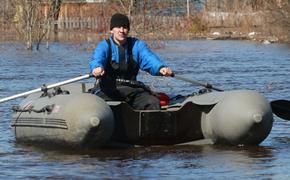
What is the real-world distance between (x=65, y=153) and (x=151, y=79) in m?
11.5

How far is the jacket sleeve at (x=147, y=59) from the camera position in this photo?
1241 cm

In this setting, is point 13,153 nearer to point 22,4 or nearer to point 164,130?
point 164,130

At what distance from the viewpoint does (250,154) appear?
37.8ft

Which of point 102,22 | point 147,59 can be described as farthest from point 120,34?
point 102,22

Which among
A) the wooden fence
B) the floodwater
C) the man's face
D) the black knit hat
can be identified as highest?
the black knit hat

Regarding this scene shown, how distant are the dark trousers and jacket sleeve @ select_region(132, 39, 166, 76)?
0.29m

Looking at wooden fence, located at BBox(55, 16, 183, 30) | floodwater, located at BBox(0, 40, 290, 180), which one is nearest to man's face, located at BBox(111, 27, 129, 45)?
floodwater, located at BBox(0, 40, 290, 180)

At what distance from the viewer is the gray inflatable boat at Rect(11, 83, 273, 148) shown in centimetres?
1141

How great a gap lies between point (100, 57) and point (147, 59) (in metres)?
0.63

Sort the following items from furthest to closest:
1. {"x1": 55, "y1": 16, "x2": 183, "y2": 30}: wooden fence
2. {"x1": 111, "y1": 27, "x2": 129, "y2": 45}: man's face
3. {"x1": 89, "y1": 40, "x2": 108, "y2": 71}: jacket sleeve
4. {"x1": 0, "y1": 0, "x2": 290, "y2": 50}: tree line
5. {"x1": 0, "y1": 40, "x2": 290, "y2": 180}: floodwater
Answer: {"x1": 55, "y1": 16, "x2": 183, "y2": 30}: wooden fence
{"x1": 0, "y1": 0, "x2": 290, "y2": 50}: tree line
{"x1": 111, "y1": 27, "x2": 129, "y2": 45}: man's face
{"x1": 89, "y1": 40, "x2": 108, "y2": 71}: jacket sleeve
{"x1": 0, "y1": 40, "x2": 290, "y2": 180}: floodwater

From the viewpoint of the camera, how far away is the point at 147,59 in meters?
12.5

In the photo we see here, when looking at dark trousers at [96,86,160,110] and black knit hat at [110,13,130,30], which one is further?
black knit hat at [110,13,130,30]

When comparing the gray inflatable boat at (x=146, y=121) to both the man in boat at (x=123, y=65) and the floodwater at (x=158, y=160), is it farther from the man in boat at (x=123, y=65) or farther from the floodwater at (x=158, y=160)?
the man in boat at (x=123, y=65)

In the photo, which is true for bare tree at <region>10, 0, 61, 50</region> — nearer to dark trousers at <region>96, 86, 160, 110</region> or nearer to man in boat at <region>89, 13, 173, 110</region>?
man in boat at <region>89, 13, 173, 110</region>
